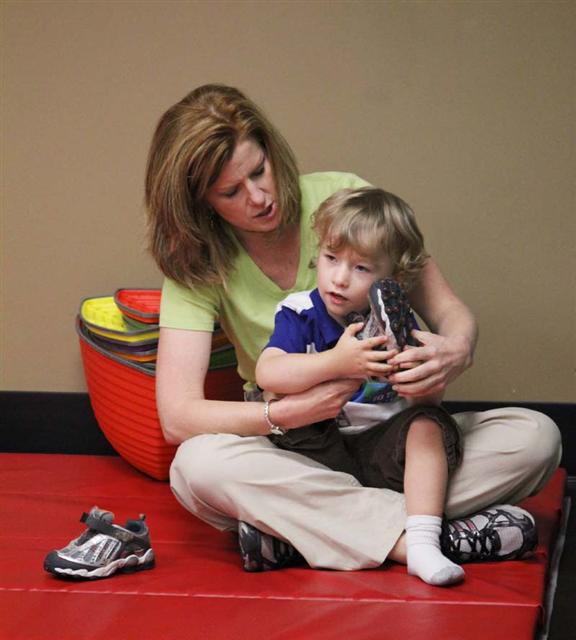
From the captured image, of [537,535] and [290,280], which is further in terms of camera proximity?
[290,280]

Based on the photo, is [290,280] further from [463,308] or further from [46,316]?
[46,316]

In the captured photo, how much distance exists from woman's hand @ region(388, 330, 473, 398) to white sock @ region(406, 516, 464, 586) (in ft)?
0.72

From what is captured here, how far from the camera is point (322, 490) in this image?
6.65 ft

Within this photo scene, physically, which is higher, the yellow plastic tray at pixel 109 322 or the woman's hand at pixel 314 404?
the woman's hand at pixel 314 404

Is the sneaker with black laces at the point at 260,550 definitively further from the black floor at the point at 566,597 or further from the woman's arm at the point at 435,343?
the black floor at the point at 566,597

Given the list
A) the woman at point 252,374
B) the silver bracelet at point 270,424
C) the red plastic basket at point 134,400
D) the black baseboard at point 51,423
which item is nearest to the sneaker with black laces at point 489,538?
the woman at point 252,374

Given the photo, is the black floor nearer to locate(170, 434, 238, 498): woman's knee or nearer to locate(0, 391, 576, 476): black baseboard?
locate(170, 434, 238, 498): woman's knee

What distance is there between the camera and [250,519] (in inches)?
79.4

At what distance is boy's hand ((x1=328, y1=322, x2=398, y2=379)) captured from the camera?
1.92 m

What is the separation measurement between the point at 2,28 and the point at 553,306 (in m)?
1.60

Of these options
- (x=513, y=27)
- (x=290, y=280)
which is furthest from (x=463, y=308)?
(x=513, y=27)

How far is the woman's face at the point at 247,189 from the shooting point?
2.16m

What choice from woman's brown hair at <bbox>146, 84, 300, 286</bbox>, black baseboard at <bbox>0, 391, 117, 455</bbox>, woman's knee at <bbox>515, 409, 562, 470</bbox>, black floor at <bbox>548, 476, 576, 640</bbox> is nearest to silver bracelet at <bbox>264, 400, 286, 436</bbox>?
woman's brown hair at <bbox>146, 84, 300, 286</bbox>

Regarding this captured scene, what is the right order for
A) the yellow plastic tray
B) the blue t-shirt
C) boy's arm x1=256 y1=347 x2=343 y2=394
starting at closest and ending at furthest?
boy's arm x1=256 y1=347 x2=343 y2=394
the blue t-shirt
the yellow plastic tray
